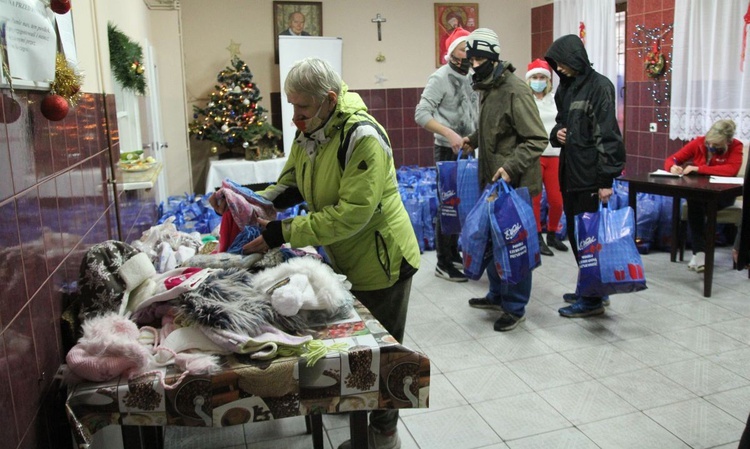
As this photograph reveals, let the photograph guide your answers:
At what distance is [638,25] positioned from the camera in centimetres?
628

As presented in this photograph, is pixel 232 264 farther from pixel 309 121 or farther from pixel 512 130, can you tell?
pixel 512 130

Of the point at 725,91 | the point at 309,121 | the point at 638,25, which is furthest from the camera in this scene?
the point at 638,25

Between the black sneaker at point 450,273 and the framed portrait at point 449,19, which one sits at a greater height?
the framed portrait at point 449,19

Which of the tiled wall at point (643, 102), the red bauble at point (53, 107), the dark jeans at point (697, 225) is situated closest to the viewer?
the red bauble at point (53, 107)

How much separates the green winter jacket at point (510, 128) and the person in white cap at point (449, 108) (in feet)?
2.33

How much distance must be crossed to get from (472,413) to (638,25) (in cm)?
505

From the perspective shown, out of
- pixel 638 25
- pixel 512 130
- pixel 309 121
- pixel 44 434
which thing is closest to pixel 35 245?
pixel 44 434

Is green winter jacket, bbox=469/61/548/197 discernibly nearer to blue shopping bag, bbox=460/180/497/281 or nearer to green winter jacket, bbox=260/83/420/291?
blue shopping bag, bbox=460/180/497/281

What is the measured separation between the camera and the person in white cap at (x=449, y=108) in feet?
14.2

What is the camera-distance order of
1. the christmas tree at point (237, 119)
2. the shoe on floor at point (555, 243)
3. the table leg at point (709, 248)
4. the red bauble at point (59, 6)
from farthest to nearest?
the christmas tree at point (237, 119)
the shoe on floor at point (555, 243)
the table leg at point (709, 248)
the red bauble at point (59, 6)

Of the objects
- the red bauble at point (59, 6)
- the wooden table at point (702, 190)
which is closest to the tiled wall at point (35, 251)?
the red bauble at point (59, 6)

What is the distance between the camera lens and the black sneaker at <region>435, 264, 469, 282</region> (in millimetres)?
4473

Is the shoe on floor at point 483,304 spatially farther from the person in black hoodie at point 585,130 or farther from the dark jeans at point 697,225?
the dark jeans at point 697,225

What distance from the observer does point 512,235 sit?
328 cm
